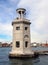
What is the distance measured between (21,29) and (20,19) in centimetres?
236

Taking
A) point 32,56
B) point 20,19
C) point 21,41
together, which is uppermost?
point 20,19

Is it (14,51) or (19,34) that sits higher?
(19,34)

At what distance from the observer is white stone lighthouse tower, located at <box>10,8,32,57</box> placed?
123 ft

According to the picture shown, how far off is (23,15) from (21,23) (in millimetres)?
2888

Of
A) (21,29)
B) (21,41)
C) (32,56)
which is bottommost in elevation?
(32,56)

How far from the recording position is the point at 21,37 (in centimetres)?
3778

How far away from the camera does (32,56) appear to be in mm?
37438

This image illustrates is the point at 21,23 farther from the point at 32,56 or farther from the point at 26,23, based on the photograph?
the point at 32,56

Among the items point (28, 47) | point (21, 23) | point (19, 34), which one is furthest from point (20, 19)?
point (28, 47)

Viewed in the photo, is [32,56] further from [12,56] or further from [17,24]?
[17,24]

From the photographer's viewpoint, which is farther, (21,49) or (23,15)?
(23,15)

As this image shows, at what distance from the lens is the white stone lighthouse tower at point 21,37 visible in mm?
37562

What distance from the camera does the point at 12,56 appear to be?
122ft

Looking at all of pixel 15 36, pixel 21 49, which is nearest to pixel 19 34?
pixel 15 36
